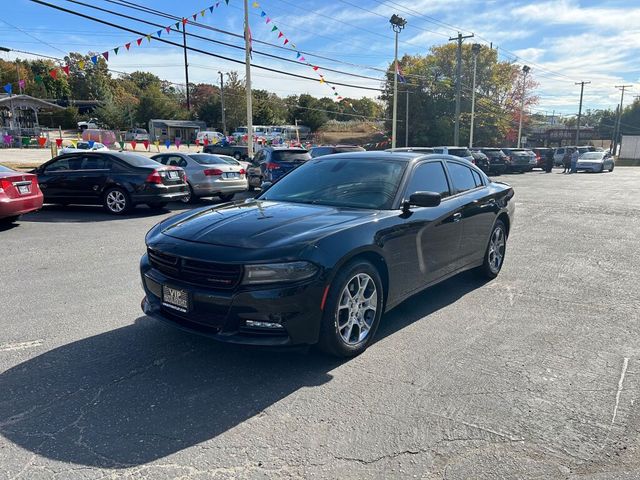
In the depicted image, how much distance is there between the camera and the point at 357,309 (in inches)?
153

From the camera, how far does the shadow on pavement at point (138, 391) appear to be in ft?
9.14

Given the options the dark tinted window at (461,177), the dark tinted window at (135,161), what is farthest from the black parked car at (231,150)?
the dark tinted window at (461,177)

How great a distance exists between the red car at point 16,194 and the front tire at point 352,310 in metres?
7.75

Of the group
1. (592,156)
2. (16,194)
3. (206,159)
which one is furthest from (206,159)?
(592,156)

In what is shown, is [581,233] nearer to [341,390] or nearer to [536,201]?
[536,201]

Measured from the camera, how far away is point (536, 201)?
15.6 metres

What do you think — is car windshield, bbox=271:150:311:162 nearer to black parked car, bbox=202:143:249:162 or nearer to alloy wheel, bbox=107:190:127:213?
alloy wheel, bbox=107:190:127:213

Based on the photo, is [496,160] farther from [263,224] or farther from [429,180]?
[263,224]

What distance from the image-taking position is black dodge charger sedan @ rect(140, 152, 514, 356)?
3.40m

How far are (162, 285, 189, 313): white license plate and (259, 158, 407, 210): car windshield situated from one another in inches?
60.6

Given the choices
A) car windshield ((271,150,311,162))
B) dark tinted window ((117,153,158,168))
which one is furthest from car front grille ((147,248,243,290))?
car windshield ((271,150,311,162))

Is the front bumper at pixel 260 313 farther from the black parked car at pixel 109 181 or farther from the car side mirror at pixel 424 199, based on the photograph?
the black parked car at pixel 109 181

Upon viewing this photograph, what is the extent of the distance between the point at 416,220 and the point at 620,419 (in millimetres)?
2166

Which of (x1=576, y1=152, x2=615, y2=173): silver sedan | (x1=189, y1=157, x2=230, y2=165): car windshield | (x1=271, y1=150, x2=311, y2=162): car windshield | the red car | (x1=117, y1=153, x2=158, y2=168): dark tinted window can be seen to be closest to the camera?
the red car
